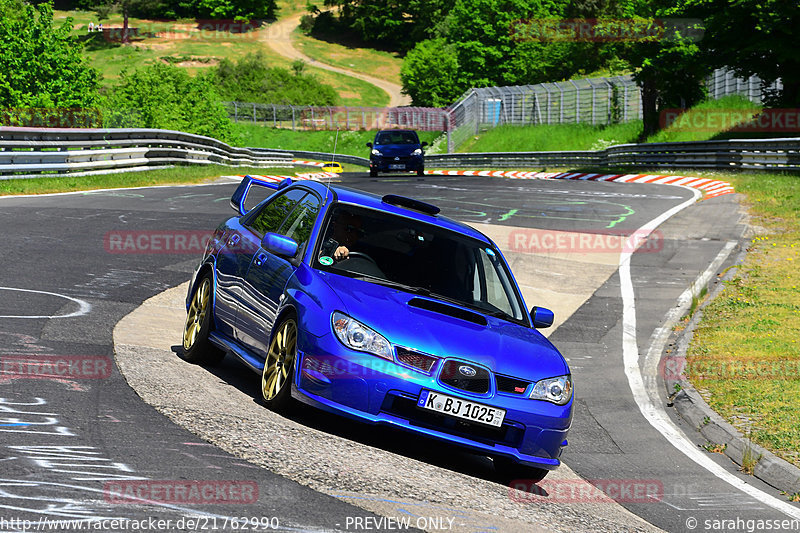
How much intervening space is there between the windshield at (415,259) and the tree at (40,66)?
42.7 m

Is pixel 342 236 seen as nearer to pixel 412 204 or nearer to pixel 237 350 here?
pixel 412 204

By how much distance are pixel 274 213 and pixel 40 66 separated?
43564mm

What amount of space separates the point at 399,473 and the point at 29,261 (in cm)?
797

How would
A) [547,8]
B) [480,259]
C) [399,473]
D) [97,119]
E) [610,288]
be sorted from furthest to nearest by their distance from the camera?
1. [547,8]
2. [97,119]
3. [610,288]
4. [480,259]
5. [399,473]

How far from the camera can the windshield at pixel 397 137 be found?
126 feet

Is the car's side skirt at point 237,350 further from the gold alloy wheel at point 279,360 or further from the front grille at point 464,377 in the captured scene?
the front grille at point 464,377

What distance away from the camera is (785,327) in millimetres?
12867

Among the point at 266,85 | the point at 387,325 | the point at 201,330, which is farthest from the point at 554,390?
the point at 266,85

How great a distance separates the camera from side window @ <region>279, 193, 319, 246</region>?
311 inches

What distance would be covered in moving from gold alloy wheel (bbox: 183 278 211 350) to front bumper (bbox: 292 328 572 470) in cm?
217

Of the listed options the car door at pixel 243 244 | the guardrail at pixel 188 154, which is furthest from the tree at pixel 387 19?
the car door at pixel 243 244

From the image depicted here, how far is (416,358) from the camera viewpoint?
21.4 ft

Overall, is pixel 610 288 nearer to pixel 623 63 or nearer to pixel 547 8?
pixel 623 63

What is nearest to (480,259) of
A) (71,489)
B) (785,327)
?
(71,489)
